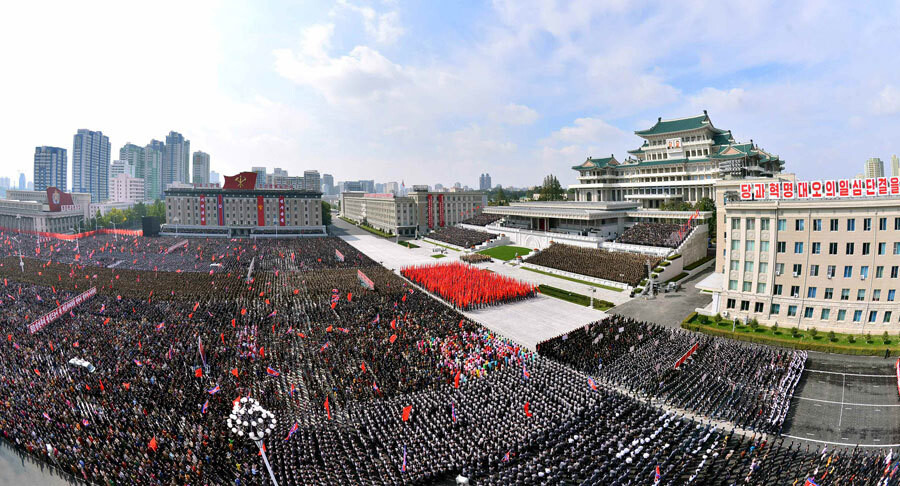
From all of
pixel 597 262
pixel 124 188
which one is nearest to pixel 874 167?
pixel 597 262

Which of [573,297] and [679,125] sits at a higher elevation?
[679,125]

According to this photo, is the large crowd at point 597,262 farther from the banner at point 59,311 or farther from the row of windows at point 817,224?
the banner at point 59,311

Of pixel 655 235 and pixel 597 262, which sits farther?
pixel 655 235

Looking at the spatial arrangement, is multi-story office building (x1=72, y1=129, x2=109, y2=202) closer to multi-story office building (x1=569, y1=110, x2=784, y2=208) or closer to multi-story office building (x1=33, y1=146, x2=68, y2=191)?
multi-story office building (x1=33, y1=146, x2=68, y2=191)

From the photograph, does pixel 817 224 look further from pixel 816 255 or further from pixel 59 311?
pixel 59 311

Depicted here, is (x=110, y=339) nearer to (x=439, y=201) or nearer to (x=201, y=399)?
(x=201, y=399)

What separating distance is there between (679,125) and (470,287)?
2212 inches

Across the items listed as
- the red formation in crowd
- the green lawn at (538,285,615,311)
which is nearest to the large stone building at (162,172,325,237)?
the red formation in crowd

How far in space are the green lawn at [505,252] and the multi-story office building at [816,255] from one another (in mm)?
34131

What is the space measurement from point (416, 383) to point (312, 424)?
225 inches

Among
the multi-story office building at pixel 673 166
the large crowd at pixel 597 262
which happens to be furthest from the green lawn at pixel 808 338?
the multi-story office building at pixel 673 166

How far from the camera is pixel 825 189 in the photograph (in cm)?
3108

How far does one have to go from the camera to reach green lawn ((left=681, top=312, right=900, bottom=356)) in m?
27.5

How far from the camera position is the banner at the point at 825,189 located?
29.4m
